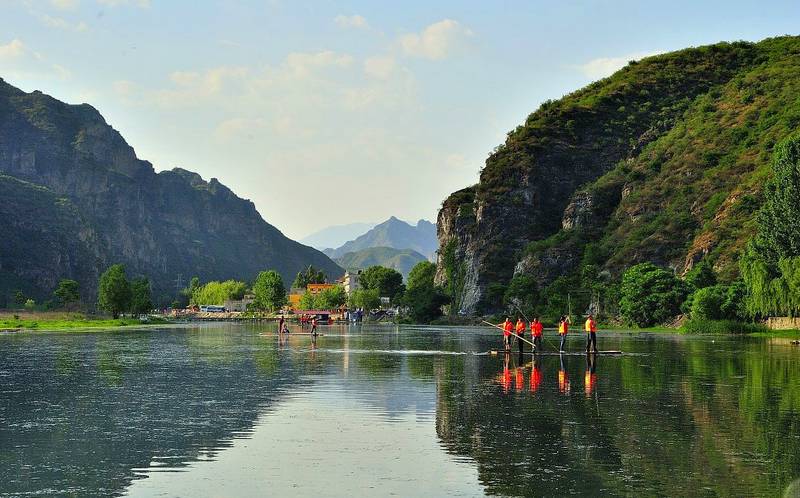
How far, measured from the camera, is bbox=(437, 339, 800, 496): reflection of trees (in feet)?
55.8

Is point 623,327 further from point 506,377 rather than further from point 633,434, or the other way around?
point 633,434

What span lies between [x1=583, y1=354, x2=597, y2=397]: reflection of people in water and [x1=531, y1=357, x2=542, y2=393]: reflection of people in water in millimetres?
1961

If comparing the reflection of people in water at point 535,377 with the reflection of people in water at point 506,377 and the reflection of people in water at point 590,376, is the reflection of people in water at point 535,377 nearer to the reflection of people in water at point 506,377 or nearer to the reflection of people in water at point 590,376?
the reflection of people in water at point 506,377

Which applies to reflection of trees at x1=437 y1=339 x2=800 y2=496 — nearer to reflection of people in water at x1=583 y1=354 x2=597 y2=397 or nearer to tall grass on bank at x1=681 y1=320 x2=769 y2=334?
reflection of people in water at x1=583 y1=354 x2=597 y2=397

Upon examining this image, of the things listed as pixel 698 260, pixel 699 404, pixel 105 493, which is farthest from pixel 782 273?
pixel 105 493

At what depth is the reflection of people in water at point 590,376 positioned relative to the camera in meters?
35.2

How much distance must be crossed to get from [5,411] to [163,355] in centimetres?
3491

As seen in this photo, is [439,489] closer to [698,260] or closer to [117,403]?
[117,403]

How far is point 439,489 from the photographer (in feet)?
53.8

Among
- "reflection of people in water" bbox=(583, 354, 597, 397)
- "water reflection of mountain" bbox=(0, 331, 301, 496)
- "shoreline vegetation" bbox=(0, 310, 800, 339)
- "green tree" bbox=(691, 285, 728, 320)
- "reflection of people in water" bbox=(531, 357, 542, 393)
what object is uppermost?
"green tree" bbox=(691, 285, 728, 320)

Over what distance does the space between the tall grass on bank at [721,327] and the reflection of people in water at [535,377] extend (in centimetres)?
6343

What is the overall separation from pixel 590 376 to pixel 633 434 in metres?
18.7

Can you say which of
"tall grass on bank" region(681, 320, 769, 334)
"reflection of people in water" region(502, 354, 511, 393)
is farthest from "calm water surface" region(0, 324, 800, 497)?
"tall grass on bank" region(681, 320, 769, 334)

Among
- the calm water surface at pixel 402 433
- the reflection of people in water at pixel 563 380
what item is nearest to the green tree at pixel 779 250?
the calm water surface at pixel 402 433
